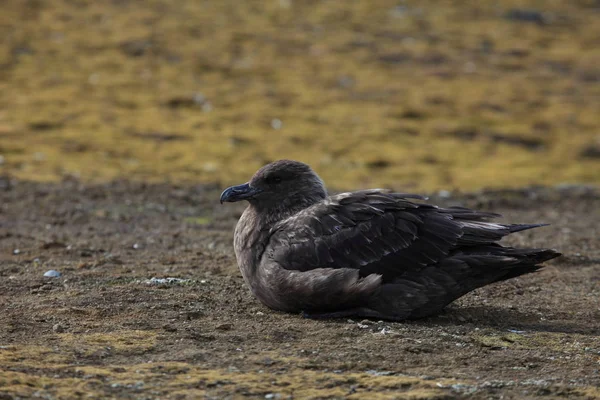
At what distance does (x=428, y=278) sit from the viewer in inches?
251

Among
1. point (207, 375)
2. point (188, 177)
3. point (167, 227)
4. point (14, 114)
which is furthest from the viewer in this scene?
Answer: point (14, 114)

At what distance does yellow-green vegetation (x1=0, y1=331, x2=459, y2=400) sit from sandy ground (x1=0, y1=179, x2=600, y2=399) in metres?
0.01

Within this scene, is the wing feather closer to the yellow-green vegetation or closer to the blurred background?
the yellow-green vegetation

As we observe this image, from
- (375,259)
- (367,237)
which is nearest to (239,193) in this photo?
(367,237)

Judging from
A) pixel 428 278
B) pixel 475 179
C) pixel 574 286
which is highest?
pixel 428 278

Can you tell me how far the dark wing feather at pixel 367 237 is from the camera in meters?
6.36

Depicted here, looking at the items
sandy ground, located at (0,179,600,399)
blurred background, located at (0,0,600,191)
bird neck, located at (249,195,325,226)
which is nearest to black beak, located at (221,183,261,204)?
bird neck, located at (249,195,325,226)

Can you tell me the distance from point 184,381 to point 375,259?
1915mm

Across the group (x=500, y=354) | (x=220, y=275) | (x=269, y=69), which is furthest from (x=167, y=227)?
(x=269, y=69)

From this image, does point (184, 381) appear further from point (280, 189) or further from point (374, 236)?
point (280, 189)

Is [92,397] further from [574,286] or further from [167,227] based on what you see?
[167,227]

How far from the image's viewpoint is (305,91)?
18.1m

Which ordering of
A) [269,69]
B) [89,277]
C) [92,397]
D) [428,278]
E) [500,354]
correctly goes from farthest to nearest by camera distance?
[269,69] < [89,277] < [428,278] < [500,354] < [92,397]

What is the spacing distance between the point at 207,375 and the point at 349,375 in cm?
76
